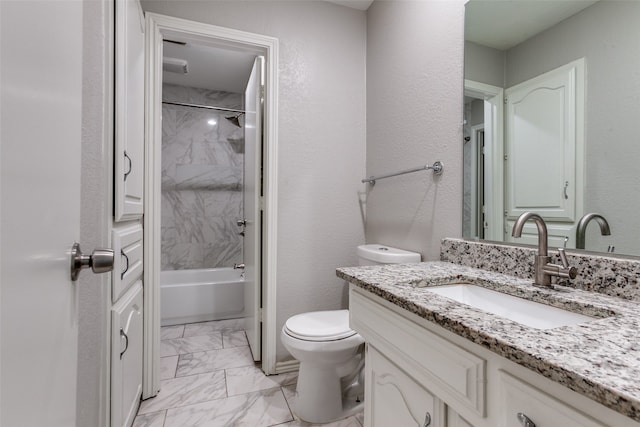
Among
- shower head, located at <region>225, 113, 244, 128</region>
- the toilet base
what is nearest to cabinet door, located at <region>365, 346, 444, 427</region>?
the toilet base

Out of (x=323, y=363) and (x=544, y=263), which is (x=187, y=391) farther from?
(x=544, y=263)

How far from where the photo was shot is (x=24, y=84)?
0.36 m

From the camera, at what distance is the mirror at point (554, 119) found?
0.84 meters

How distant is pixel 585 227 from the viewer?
0.92 m

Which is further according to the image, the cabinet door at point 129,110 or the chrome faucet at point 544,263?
the cabinet door at point 129,110

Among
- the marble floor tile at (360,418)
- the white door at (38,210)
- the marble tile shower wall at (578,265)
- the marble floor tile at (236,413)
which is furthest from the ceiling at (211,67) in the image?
the marble floor tile at (360,418)

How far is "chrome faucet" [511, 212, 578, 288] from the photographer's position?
86cm

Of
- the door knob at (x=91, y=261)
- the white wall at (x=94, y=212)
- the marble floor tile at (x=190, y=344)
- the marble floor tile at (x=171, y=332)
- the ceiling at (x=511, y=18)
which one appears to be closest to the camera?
the door knob at (x=91, y=261)

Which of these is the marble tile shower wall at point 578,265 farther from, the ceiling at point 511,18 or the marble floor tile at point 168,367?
the marble floor tile at point 168,367

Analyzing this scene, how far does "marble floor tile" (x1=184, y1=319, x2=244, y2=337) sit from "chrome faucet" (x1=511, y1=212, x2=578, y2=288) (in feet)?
7.91

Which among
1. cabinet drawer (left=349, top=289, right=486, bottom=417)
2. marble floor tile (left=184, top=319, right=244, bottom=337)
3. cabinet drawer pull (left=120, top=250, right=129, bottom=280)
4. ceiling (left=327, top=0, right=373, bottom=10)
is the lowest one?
marble floor tile (left=184, top=319, right=244, bottom=337)

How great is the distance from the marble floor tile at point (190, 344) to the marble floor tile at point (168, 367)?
76 mm

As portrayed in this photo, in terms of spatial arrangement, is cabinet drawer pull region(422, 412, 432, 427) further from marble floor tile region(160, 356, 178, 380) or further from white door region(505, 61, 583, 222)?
marble floor tile region(160, 356, 178, 380)

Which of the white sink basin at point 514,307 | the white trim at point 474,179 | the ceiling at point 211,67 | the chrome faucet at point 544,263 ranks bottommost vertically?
the white sink basin at point 514,307
